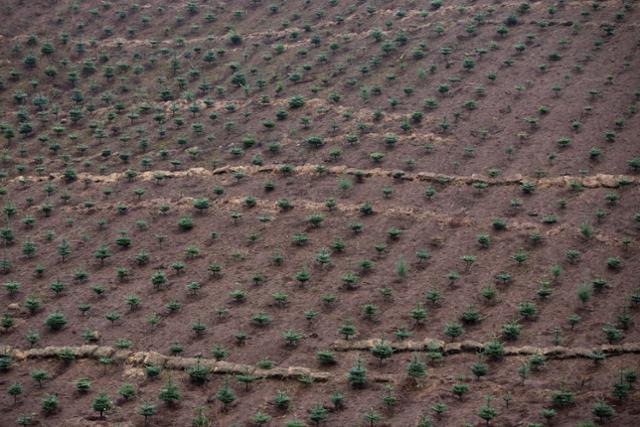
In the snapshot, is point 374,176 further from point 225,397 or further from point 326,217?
point 225,397

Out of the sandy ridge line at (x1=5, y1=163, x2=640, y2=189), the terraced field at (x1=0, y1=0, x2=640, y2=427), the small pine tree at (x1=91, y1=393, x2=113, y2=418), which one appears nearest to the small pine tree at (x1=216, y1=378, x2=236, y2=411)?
the terraced field at (x1=0, y1=0, x2=640, y2=427)

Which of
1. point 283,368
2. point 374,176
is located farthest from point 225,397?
point 374,176

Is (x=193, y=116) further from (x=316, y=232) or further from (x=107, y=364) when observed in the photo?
(x=107, y=364)

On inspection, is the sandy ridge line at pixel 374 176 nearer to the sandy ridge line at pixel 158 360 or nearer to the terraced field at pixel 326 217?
the terraced field at pixel 326 217

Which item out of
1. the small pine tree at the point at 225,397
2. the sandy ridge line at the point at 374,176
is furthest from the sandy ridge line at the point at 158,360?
the sandy ridge line at the point at 374,176

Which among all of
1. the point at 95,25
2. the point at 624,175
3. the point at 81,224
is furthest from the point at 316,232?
the point at 95,25

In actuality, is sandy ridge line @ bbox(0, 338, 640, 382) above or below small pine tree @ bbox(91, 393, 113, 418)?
below

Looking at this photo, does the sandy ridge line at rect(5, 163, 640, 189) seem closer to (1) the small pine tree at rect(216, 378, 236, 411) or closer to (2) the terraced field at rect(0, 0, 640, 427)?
(2) the terraced field at rect(0, 0, 640, 427)
